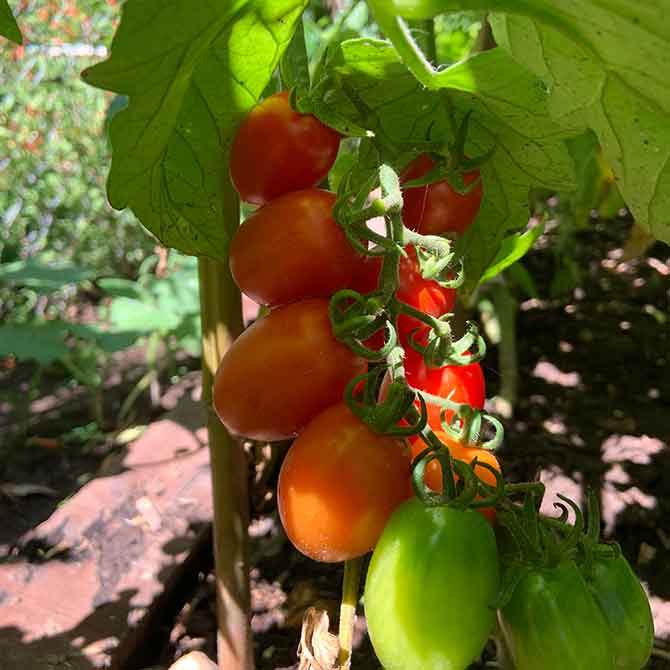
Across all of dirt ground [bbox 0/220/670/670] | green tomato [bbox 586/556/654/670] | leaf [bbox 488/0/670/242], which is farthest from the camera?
dirt ground [bbox 0/220/670/670]

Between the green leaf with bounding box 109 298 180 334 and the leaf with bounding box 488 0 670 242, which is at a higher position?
the leaf with bounding box 488 0 670 242

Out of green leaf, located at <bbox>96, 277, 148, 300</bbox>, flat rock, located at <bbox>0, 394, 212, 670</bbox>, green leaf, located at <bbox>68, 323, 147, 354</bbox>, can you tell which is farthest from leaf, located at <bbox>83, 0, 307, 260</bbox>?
green leaf, located at <bbox>96, 277, 148, 300</bbox>

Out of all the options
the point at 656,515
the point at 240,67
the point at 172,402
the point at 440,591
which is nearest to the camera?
the point at 440,591

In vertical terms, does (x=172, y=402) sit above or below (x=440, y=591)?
below

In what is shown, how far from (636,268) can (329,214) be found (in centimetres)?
214

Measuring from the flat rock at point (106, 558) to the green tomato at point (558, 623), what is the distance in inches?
26.8

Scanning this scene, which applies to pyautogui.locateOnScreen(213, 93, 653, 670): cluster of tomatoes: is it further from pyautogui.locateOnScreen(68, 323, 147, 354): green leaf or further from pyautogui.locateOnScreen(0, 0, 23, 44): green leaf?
pyautogui.locateOnScreen(68, 323, 147, 354): green leaf

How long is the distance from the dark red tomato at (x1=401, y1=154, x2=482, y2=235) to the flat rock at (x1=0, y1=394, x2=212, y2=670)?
69 centimetres

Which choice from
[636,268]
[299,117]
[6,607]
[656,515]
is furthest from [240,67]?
[636,268]

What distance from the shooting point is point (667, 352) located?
2.04 meters

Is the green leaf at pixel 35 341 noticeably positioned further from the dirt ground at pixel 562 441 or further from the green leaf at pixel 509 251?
the green leaf at pixel 509 251

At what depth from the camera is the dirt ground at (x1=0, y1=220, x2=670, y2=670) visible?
4.02 feet

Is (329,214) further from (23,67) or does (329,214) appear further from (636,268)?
(23,67)

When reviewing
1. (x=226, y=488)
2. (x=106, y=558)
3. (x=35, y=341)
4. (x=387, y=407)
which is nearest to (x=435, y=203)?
(x=387, y=407)
